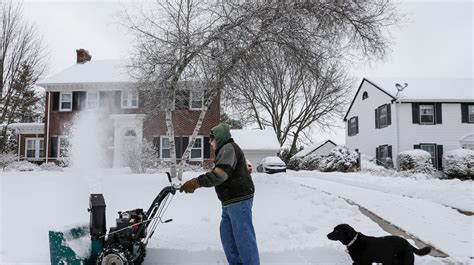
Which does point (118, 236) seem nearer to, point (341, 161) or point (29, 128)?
point (341, 161)

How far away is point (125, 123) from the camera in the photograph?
78.2ft

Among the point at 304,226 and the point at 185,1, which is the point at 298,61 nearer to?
the point at 185,1

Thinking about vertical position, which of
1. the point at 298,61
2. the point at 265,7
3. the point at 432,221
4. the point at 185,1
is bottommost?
the point at 432,221

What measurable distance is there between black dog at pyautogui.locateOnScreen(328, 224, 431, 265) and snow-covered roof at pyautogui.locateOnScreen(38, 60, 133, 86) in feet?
67.5

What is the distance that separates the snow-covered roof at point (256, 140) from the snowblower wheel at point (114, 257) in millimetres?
25083

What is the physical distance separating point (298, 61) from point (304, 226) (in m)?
5.45

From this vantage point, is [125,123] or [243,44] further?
[125,123]

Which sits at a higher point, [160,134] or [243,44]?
[243,44]

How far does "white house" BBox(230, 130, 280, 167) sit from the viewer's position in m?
30.4

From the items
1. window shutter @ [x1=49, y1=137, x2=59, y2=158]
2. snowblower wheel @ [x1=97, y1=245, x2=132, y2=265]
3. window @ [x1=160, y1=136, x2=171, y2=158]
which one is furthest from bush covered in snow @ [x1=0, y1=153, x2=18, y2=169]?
snowblower wheel @ [x1=97, y1=245, x2=132, y2=265]

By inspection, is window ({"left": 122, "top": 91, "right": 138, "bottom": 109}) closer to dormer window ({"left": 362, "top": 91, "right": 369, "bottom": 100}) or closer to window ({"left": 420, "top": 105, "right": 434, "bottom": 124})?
dormer window ({"left": 362, "top": 91, "right": 369, "bottom": 100})

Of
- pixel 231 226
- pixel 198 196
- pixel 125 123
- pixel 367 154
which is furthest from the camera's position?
pixel 367 154

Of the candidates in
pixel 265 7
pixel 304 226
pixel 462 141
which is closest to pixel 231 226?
pixel 304 226

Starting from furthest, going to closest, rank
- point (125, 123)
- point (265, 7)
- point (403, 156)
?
point (125, 123)
point (403, 156)
point (265, 7)
